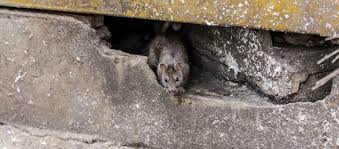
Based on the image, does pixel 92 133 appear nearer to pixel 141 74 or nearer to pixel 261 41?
pixel 141 74

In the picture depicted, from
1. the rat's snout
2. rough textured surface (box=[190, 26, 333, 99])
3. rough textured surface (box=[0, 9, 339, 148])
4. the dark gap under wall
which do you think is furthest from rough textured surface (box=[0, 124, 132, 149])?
rough textured surface (box=[190, 26, 333, 99])

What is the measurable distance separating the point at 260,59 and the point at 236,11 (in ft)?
1.29

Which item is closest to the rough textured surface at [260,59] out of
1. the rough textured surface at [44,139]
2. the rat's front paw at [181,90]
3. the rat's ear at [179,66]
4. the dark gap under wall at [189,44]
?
the dark gap under wall at [189,44]

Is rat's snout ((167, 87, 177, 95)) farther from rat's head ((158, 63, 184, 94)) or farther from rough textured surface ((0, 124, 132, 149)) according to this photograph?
rough textured surface ((0, 124, 132, 149))

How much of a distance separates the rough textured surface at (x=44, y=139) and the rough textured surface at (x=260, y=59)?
0.93 metres

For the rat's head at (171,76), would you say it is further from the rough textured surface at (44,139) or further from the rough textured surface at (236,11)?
the rough textured surface at (44,139)

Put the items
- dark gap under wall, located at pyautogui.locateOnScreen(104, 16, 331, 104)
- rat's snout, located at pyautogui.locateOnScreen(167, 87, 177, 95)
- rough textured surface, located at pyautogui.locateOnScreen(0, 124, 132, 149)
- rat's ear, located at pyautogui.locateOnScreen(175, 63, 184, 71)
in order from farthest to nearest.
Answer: rough textured surface, located at pyautogui.locateOnScreen(0, 124, 132, 149) → rat's ear, located at pyautogui.locateOnScreen(175, 63, 184, 71) → rat's snout, located at pyautogui.locateOnScreen(167, 87, 177, 95) → dark gap under wall, located at pyautogui.locateOnScreen(104, 16, 331, 104)

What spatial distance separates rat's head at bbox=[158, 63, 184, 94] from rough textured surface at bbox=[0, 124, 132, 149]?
1.90 feet

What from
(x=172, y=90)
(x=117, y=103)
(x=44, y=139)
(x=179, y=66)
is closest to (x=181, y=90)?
(x=172, y=90)

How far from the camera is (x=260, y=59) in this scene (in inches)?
141

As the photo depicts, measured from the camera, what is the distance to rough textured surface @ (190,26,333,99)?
3498 mm

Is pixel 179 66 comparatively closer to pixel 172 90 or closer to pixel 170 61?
pixel 170 61

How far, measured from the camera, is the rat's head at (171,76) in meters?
3.74

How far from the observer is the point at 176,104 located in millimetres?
3762
